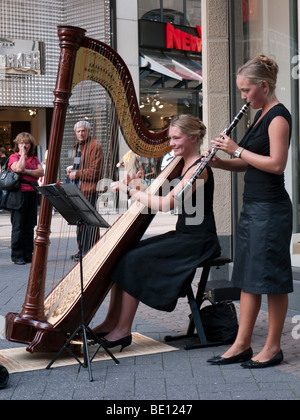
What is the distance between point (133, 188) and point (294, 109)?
266 centimetres

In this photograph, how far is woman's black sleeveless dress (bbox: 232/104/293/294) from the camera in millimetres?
4324

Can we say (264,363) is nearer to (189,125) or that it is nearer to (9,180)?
(189,125)

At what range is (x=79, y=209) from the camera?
A: 4262mm

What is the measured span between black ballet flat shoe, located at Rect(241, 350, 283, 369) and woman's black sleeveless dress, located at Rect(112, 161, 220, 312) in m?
0.72

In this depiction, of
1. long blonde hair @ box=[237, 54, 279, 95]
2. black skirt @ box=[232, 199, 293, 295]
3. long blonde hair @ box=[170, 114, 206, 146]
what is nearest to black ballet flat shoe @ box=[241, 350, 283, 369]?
black skirt @ box=[232, 199, 293, 295]

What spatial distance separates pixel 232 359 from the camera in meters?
4.51

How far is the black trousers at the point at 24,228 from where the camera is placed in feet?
30.8

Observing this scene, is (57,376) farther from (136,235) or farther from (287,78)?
(287,78)

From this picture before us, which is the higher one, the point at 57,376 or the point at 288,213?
the point at 288,213

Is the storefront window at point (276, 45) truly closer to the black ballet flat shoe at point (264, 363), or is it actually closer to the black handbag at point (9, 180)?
the black ballet flat shoe at point (264, 363)

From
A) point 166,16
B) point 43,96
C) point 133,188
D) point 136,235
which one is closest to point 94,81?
point 133,188

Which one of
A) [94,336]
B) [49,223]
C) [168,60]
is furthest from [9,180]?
[168,60]

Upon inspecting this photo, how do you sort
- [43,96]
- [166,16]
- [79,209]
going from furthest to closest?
[166,16]
[43,96]
[79,209]

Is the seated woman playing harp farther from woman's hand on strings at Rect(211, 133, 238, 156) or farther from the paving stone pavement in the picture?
woman's hand on strings at Rect(211, 133, 238, 156)
